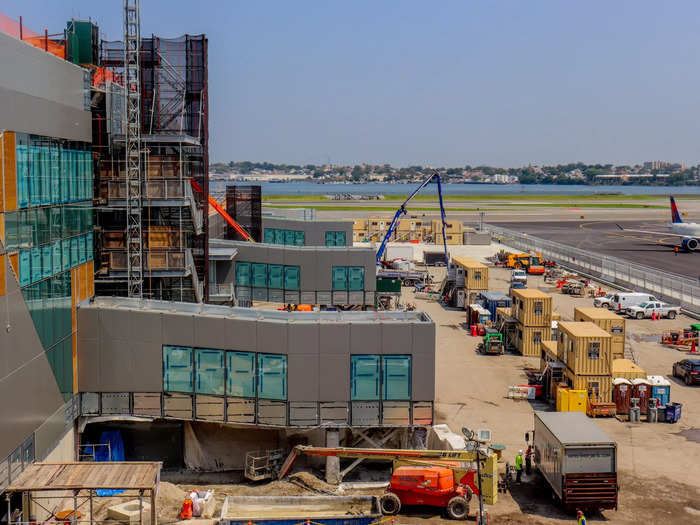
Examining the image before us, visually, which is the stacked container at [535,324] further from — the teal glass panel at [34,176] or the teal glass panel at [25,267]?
the teal glass panel at [25,267]

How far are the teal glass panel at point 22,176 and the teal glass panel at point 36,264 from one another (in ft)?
4.98

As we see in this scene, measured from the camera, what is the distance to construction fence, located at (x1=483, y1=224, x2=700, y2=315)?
6569 centimetres

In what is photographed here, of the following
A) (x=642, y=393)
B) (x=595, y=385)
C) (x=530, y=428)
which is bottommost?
(x=530, y=428)

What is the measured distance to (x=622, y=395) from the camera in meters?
37.3

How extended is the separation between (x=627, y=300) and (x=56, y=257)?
4897cm

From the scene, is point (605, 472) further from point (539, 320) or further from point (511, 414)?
point (539, 320)

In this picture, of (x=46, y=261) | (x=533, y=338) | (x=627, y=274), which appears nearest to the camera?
(x=46, y=261)

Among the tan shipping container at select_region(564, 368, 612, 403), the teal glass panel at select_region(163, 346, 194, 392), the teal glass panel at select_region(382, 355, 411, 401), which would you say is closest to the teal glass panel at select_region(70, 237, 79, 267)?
the teal glass panel at select_region(163, 346, 194, 392)

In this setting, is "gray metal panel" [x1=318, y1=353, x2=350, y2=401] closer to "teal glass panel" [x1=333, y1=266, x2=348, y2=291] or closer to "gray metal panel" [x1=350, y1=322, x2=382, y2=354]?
"gray metal panel" [x1=350, y1=322, x2=382, y2=354]

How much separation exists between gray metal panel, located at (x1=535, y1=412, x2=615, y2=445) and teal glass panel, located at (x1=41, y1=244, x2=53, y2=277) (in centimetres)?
1722

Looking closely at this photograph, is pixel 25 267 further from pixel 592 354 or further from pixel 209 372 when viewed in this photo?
pixel 592 354

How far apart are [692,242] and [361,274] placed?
65174 millimetres

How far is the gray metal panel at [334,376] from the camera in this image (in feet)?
92.4

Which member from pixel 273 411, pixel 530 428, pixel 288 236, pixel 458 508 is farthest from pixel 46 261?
pixel 288 236
